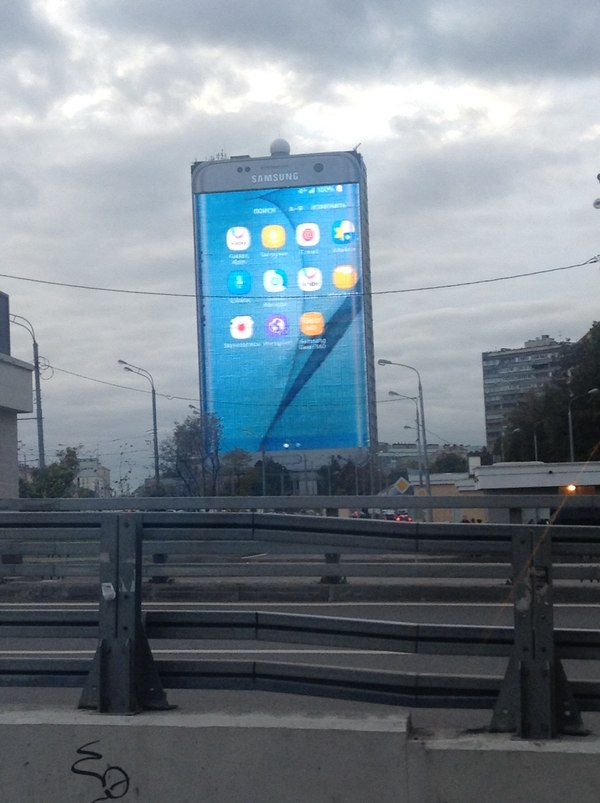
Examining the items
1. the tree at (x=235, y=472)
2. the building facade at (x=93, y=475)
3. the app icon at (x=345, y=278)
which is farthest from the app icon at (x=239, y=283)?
the building facade at (x=93, y=475)

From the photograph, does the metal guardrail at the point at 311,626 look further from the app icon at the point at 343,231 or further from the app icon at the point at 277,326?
the app icon at the point at 343,231

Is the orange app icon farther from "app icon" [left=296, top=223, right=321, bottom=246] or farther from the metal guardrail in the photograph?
the metal guardrail

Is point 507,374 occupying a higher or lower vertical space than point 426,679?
higher

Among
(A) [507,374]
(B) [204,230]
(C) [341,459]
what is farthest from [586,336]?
(A) [507,374]

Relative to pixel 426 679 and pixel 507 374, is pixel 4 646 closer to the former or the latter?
pixel 426 679

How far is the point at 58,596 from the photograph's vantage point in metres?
11.4

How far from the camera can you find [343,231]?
295 ft

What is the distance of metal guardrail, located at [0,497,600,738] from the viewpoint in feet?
14.7

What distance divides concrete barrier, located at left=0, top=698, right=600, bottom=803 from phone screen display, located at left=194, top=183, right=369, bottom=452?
8121 centimetres

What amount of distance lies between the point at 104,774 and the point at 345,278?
8405cm

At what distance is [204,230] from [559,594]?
85.6 m

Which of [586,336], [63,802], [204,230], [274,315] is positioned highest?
[204,230]

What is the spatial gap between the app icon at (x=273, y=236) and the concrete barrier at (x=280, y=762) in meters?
86.3

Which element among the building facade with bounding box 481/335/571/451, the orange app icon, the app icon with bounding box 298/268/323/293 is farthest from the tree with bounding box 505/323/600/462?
the building facade with bounding box 481/335/571/451
